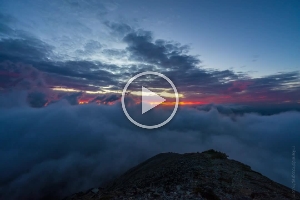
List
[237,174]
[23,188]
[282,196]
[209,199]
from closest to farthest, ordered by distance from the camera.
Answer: [209,199] → [282,196] → [237,174] → [23,188]

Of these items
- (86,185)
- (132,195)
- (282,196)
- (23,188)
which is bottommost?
(23,188)

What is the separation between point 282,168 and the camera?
179 meters

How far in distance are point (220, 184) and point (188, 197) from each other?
6.09 meters

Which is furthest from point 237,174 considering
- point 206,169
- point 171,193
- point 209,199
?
point 171,193

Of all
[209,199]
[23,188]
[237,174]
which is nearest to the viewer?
[209,199]

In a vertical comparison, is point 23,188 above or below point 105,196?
below

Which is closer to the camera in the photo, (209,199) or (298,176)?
(209,199)

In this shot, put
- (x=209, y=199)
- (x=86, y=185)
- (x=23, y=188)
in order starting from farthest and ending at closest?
1. (x=23, y=188)
2. (x=86, y=185)
3. (x=209, y=199)

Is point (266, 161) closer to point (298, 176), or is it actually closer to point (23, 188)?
point (298, 176)

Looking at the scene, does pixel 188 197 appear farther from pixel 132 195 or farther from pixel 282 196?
pixel 282 196

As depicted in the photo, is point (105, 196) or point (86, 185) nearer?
point (105, 196)

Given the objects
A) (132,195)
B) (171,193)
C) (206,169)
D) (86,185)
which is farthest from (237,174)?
(86,185)

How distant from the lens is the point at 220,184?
67.1 ft

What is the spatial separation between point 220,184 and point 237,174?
684 centimetres
